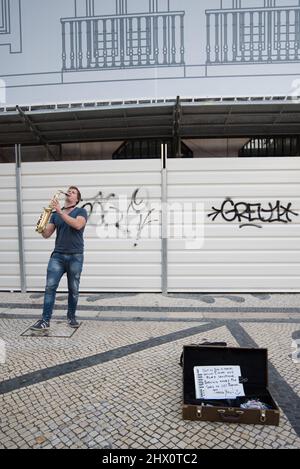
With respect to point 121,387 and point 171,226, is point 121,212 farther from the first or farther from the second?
point 121,387

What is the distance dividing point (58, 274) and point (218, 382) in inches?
98.4

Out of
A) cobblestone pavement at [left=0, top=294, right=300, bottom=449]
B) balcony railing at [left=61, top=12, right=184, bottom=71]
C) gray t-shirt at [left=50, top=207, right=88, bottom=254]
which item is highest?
balcony railing at [left=61, top=12, right=184, bottom=71]

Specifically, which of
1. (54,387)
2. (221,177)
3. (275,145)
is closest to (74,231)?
(54,387)

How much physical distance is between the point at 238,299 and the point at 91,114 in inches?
174

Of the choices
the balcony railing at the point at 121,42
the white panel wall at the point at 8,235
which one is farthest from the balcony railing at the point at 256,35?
the white panel wall at the point at 8,235

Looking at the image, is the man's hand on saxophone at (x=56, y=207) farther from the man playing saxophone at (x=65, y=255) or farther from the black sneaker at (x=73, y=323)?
the black sneaker at (x=73, y=323)

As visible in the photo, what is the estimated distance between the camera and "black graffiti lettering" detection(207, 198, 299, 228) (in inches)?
251

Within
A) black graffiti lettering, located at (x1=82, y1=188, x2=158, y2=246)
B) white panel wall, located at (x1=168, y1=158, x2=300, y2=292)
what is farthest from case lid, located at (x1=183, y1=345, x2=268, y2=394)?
black graffiti lettering, located at (x1=82, y1=188, x2=158, y2=246)

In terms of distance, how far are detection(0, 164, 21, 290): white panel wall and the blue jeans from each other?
2601 millimetres

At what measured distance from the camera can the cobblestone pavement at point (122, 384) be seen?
7.73 ft

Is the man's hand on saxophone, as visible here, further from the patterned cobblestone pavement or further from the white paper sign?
the white paper sign

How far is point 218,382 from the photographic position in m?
2.71

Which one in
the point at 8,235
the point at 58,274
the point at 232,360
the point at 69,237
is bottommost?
the point at 232,360

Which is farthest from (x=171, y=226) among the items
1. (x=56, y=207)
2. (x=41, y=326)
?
(x=41, y=326)
